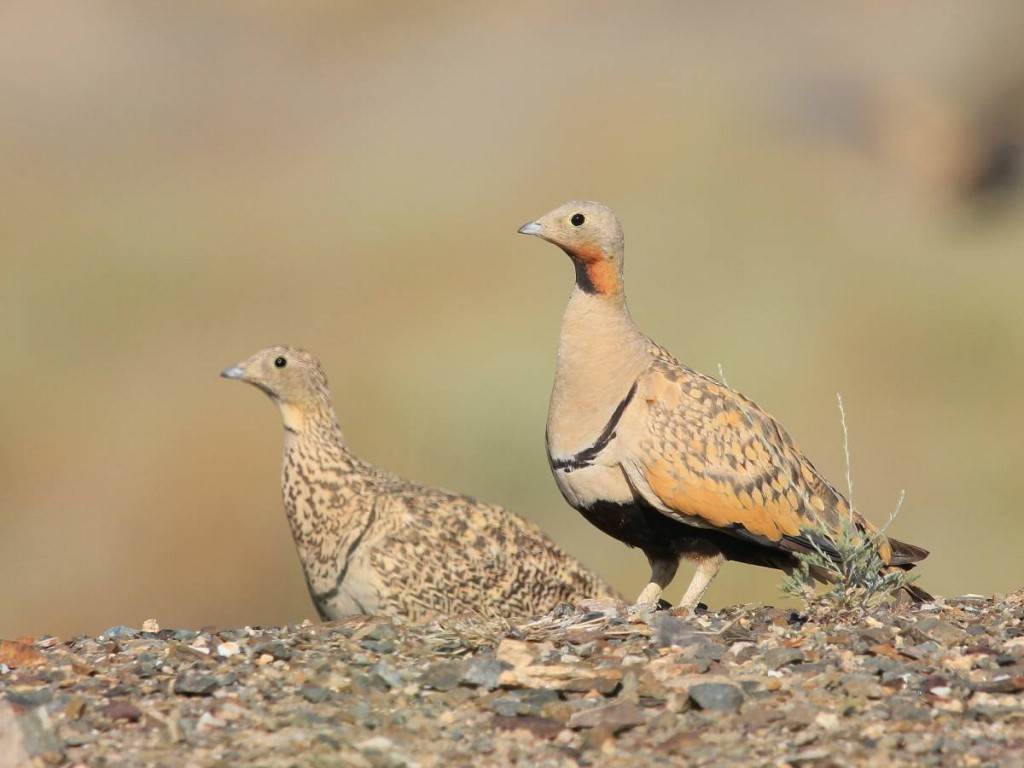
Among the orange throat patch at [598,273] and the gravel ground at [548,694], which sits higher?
the orange throat patch at [598,273]

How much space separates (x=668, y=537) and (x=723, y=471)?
1.24 ft

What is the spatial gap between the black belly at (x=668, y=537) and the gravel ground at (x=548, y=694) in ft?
3.22

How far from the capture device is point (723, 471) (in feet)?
23.0

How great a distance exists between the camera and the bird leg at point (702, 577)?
274 inches

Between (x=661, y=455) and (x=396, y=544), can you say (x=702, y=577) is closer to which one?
(x=661, y=455)

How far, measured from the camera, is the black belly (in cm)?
700

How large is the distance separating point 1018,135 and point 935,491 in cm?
1245

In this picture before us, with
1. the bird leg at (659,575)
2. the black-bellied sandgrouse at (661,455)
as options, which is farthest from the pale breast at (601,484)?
the bird leg at (659,575)

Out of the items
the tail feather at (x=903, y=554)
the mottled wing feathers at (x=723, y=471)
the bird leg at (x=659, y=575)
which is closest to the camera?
the mottled wing feathers at (x=723, y=471)

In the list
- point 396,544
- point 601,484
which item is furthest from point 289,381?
point 601,484

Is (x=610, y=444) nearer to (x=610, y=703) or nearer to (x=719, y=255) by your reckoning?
(x=610, y=703)

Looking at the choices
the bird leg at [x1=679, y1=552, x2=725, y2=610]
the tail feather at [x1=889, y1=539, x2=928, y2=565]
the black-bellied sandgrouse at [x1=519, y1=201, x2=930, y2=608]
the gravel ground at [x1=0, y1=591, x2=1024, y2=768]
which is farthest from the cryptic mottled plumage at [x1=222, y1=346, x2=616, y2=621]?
the gravel ground at [x1=0, y1=591, x2=1024, y2=768]

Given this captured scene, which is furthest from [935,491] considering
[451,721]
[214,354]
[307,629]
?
[451,721]

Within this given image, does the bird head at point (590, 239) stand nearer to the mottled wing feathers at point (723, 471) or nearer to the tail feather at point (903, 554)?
the mottled wing feathers at point (723, 471)
